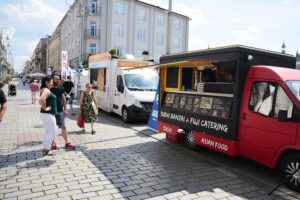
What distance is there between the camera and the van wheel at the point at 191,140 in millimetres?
8234

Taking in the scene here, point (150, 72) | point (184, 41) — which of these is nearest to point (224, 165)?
point (150, 72)

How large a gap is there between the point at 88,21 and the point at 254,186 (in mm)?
41648

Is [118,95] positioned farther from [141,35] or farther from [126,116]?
[141,35]

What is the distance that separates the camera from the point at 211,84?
7473 mm

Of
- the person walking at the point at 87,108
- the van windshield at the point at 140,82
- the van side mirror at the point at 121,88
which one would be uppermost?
the van windshield at the point at 140,82

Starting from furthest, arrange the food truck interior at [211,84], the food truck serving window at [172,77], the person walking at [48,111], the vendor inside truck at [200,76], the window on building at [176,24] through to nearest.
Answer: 1. the window on building at [176,24]
2. the food truck serving window at [172,77]
3. the vendor inside truck at [200,76]
4. the person walking at [48,111]
5. the food truck interior at [211,84]

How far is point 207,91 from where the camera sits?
7.62 metres

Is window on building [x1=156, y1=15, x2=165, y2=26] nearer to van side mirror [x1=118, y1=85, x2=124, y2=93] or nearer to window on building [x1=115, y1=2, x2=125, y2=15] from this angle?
window on building [x1=115, y1=2, x2=125, y2=15]

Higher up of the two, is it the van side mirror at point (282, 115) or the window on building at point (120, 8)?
the window on building at point (120, 8)

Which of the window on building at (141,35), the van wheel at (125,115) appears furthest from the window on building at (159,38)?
the van wheel at (125,115)

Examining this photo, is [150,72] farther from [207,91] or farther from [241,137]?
[241,137]

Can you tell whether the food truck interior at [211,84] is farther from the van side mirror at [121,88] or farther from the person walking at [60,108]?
the van side mirror at [121,88]

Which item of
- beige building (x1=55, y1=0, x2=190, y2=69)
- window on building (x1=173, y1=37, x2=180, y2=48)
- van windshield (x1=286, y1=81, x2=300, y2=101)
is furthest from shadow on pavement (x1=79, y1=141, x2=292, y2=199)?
window on building (x1=173, y1=37, x2=180, y2=48)

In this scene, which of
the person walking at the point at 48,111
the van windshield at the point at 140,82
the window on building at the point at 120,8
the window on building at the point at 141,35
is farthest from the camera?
the window on building at the point at 141,35
